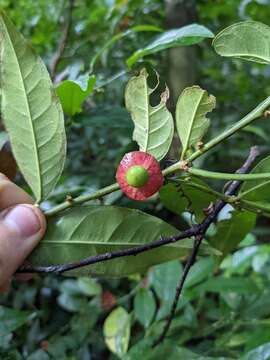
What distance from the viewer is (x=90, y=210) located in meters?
0.56

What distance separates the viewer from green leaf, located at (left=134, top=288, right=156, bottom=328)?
3.32ft

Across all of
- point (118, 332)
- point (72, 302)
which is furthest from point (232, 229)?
point (72, 302)

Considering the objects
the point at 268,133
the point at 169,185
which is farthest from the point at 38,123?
the point at 268,133

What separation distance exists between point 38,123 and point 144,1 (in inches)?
40.6

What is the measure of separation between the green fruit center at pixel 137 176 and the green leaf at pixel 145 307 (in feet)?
1.94

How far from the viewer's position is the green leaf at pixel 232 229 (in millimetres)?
680

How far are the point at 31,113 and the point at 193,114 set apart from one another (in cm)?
16

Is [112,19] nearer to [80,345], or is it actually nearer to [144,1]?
[144,1]

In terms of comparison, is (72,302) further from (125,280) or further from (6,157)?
(6,157)

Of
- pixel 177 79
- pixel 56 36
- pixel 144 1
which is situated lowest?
pixel 177 79

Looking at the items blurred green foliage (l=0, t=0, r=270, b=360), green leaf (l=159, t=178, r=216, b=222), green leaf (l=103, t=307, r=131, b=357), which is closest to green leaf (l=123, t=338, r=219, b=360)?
blurred green foliage (l=0, t=0, r=270, b=360)

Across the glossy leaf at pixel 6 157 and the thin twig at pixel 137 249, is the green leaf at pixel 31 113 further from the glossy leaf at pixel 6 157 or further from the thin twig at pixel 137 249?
the glossy leaf at pixel 6 157

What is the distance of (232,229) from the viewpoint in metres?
0.70

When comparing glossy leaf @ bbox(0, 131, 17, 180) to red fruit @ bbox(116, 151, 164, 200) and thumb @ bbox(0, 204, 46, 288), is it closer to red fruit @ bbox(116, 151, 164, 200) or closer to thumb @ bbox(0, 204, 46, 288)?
thumb @ bbox(0, 204, 46, 288)
